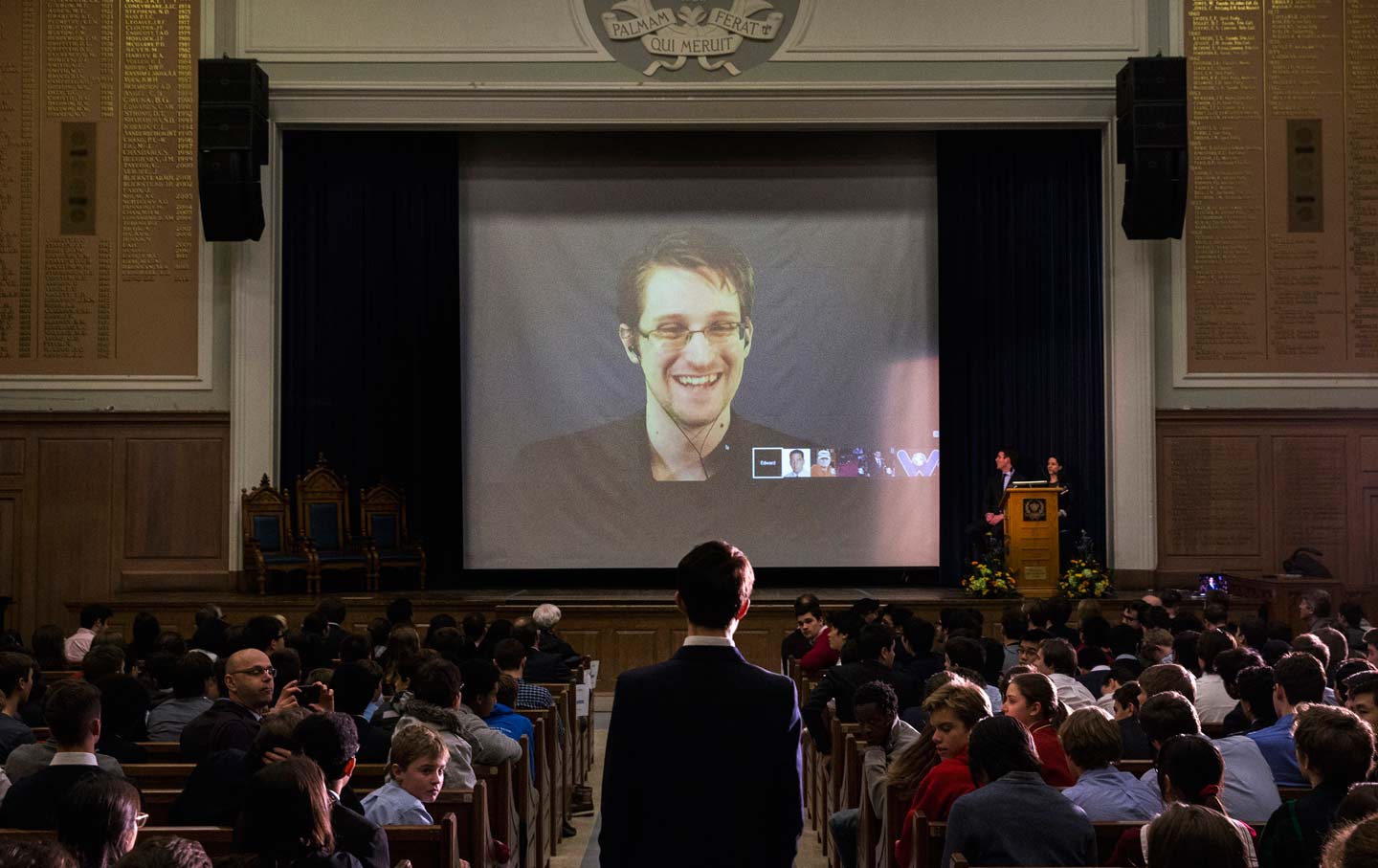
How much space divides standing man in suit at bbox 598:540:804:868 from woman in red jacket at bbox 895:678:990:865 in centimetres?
131

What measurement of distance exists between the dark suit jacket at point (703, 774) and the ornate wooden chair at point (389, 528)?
9900 mm

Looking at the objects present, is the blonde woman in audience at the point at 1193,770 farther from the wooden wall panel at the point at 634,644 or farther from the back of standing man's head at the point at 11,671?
the wooden wall panel at the point at 634,644

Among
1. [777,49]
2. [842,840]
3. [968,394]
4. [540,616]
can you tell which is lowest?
[842,840]

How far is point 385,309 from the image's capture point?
1301 centimetres

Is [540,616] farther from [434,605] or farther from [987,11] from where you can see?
[987,11]

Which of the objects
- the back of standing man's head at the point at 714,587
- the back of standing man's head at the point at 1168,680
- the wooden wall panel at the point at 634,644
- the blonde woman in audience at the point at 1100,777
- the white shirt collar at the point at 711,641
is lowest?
the wooden wall panel at the point at 634,644

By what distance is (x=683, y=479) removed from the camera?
1286cm

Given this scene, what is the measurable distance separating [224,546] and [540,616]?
4.96 m

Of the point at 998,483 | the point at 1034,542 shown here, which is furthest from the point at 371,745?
the point at 998,483

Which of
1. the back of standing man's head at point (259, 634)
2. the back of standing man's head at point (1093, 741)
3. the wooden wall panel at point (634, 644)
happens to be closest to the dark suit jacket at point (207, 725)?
the back of standing man's head at point (259, 634)

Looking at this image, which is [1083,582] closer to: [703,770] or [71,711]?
[71,711]

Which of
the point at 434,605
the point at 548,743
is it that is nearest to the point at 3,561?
the point at 434,605

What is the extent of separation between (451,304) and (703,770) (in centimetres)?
1079

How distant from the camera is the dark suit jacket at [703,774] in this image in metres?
2.52
